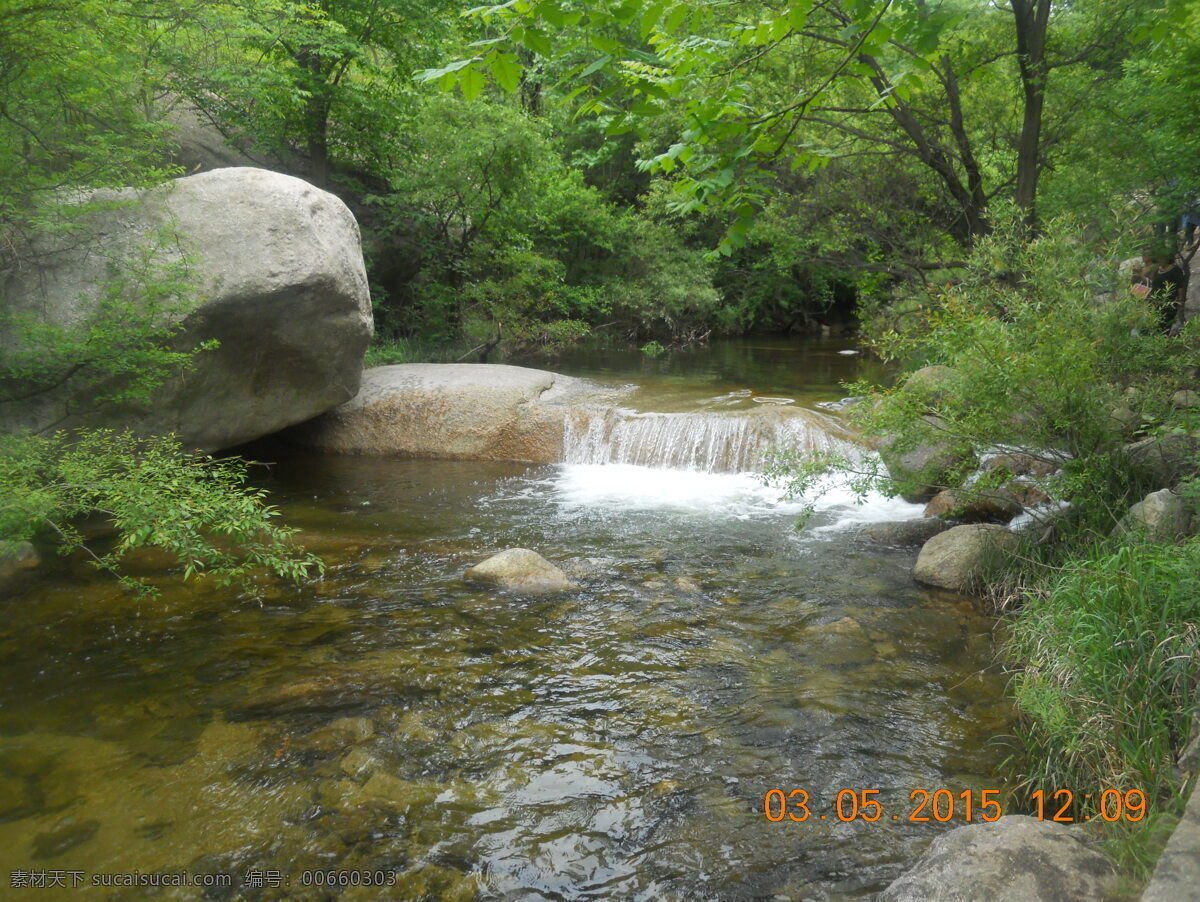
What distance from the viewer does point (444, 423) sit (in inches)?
477

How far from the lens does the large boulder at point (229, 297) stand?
24.3 ft

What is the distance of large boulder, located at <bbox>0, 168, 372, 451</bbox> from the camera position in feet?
24.3

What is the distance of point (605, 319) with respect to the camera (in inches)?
969

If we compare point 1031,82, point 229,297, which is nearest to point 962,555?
point 1031,82

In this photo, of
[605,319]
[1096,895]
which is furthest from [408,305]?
[1096,895]

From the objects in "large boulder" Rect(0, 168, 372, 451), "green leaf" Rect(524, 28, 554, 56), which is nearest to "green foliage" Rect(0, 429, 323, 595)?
"large boulder" Rect(0, 168, 372, 451)

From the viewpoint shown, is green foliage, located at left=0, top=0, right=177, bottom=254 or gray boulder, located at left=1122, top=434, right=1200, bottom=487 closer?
green foliage, located at left=0, top=0, right=177, bottom=254

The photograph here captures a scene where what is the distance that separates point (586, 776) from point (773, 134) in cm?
354

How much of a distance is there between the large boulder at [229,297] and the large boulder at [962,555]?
732 centimetres

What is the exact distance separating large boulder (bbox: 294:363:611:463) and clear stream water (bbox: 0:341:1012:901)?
Answer: 151 inches

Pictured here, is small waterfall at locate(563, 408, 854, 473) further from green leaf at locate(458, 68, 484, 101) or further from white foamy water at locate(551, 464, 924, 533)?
green leaf at locate(458, 68, 484, 101)

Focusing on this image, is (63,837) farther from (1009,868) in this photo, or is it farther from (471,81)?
(1009,868)

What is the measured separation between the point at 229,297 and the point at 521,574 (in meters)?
Answer: 4.74
